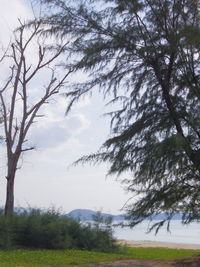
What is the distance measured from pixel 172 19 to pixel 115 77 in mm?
2247

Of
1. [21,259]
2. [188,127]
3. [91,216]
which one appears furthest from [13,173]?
[188,127]

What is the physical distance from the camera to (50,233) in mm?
15648

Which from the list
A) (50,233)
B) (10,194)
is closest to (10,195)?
(10,194)

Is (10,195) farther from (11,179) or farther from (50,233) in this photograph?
(50,233)

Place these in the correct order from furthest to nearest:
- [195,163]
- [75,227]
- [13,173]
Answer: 1. [13,173]
2. [75,227]
3. [195,163]

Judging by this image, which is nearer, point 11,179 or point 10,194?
point 10,194

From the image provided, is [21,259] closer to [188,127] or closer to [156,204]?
[156,204]

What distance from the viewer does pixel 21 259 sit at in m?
12.1

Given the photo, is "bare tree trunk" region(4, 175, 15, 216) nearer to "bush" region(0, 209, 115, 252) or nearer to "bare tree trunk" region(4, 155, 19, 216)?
"bare tree trunk" region(4, 155, 19, 216)

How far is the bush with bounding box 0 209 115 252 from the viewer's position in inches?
607

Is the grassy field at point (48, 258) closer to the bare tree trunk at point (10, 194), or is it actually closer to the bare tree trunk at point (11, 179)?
the bare tree trunk at point (10, 194)

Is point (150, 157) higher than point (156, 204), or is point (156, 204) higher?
point (150, 157)

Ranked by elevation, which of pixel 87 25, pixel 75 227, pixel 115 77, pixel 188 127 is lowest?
pixel 75 227

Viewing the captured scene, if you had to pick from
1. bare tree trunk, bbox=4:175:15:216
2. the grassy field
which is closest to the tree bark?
bare tree trunk, bbox=4:175:15:216
